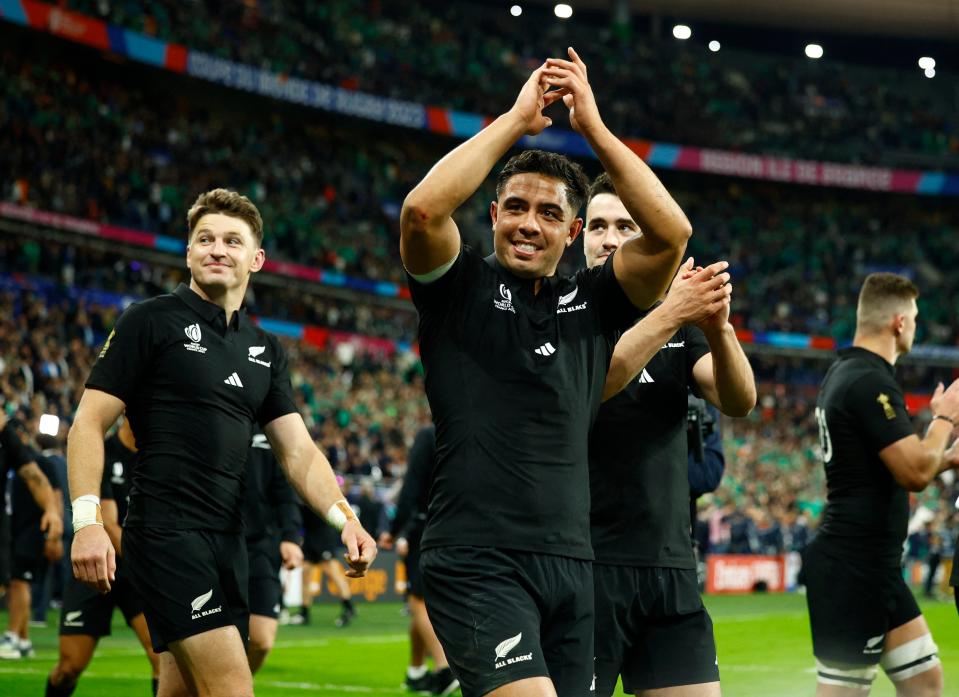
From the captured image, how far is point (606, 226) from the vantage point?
539 cm

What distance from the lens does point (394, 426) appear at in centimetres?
3022

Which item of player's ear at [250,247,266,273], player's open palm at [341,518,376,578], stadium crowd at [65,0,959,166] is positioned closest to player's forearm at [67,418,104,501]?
player's open palm at [341,518,376,578]

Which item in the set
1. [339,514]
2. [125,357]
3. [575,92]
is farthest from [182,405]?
[575,92]

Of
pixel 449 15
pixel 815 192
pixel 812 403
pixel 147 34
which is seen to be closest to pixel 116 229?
pixel 147 34

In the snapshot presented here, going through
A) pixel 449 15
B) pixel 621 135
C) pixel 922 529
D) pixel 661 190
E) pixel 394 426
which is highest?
pixel 449 15

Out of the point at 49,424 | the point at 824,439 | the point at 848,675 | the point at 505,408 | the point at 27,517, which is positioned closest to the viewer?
the point at 505,408

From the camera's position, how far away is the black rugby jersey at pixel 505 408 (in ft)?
13.3

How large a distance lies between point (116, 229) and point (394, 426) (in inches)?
335

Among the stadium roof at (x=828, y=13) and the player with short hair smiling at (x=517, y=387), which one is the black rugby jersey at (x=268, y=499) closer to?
the player with short hair smiling at (x=517, y=387)

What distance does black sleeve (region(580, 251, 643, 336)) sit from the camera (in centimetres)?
438

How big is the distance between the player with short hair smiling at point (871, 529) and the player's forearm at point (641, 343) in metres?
2.29

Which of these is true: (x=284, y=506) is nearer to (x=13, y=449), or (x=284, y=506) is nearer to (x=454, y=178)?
(x=13, y=449)

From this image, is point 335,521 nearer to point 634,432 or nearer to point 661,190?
point 634,432

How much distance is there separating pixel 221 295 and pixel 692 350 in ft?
6.83
